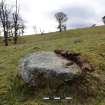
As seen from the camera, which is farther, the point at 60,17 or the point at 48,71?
the point at 60,17

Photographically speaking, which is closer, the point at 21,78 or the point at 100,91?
the point at 100,91

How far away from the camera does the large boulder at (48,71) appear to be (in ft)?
38.3

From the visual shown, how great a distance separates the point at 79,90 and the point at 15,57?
6.00 meters

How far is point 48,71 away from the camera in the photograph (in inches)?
463

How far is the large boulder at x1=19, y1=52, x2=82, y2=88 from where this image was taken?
1168 centimetres

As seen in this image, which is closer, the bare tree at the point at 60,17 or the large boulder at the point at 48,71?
the large boulder at the point at 48,71

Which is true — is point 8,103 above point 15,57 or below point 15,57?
below

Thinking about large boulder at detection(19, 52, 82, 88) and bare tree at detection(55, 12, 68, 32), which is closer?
large boulder at detection(19, 52, 82, 88)

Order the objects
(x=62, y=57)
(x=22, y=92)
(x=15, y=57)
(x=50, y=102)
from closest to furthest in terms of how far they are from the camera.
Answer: (x=50, y=102) < (x=22, y=92) < (x=62, y=57) < (x=15, y=57)

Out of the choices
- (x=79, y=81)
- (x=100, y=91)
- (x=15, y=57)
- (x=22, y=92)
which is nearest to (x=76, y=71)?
(x=79, y=81)

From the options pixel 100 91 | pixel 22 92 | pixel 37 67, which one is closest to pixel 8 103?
pixel 22 92

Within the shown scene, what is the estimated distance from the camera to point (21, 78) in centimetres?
1264

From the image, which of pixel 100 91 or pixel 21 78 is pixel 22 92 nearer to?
pixel 21 78

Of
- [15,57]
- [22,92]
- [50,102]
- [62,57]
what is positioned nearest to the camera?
[50,102]
